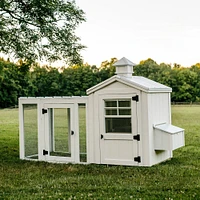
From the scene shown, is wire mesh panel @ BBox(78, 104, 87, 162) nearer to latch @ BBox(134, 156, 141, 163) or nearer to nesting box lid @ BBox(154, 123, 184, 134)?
latch @ BBox(134, 156, 141, 163)

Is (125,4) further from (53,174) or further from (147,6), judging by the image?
(53,174)

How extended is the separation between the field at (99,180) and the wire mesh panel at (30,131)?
0.44 metres

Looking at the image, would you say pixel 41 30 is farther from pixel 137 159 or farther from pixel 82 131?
pixel 137 159

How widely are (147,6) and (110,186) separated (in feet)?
44.5

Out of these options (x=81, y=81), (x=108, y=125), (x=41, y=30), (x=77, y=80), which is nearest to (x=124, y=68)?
(x=108, y=125)

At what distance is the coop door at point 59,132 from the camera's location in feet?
31.8

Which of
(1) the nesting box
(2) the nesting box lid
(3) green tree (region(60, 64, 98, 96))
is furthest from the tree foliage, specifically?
(2) the nesting box lid

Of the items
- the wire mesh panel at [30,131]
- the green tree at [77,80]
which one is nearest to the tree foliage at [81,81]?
the green tree at [77,80]

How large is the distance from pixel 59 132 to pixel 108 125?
1.40m

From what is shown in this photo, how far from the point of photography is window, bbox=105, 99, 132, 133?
9062mm

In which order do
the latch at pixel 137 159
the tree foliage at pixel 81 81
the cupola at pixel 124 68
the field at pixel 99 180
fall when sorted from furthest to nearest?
1. the tree foliage at pixel 81 81
2. the cupola at pixel 124 68
3. the latch at pixel 137 159
4. the field at pixel 99 180

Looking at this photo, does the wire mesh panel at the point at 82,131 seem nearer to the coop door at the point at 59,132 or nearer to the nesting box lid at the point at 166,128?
the coop door at the point at 59,132

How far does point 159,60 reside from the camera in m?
56.6

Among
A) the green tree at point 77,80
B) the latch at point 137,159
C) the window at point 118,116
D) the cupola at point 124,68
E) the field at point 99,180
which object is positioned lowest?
the field at point 99,180
